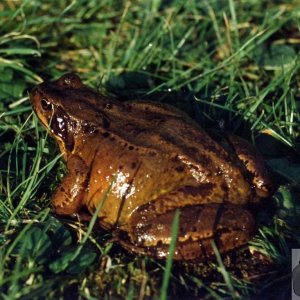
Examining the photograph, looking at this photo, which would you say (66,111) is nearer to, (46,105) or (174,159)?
(46,105)

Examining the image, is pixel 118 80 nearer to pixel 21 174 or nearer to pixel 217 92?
pixel 217 92

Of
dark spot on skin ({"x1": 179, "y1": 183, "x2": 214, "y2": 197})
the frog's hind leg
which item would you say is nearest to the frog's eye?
dark spot on skin ({"x1": 179, "y1": 183, "x2": 214, "y2": 197})

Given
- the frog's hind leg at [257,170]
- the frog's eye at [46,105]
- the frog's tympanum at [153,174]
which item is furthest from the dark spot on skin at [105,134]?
the frog's hind leg at [257,170]

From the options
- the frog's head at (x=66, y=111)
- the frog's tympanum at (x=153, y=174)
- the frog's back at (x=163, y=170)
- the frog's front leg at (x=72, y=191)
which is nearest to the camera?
the frog's tympanum at (x=153, y=174)

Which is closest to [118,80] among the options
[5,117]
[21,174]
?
[5,117]

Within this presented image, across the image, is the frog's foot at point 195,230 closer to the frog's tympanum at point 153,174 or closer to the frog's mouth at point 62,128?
the frog's tympanum at point 153,174
